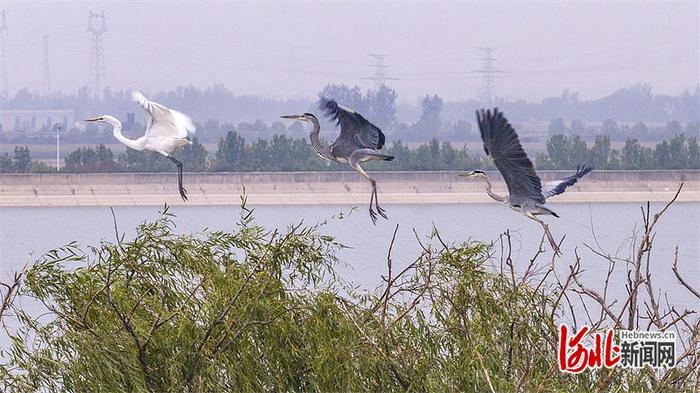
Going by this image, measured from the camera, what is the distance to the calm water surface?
82.1 feet

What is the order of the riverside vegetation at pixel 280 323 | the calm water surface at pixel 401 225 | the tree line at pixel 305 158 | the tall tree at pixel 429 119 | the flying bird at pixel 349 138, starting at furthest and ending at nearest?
the tall tree at pixel 429 119
the tree line at pixel 305 158
the calm water surface at pixel 401 225
the flying bird at pixel 349 138
the riverside vegetation at pixel 280 323

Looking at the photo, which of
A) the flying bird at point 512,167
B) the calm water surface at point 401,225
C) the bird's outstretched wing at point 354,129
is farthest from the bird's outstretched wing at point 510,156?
the calm water surface at point 401,225

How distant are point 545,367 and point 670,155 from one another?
114ft

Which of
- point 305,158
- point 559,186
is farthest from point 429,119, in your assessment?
point 559,186

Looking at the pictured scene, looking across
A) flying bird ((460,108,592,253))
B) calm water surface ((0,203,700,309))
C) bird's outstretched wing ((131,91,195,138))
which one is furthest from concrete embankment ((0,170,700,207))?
flying bird ((460,108,592,253))

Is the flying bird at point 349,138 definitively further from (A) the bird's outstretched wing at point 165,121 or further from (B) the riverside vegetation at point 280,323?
(B) the riverside vegetation at point 280,323

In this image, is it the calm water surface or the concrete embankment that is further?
the concrete embankment

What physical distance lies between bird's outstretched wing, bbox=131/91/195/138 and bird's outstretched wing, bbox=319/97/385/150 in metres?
0.75

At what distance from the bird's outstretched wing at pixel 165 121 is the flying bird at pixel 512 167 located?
1365 millimetres

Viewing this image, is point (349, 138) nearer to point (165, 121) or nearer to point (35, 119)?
point (165, 121)

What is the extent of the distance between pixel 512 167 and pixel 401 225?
24.6m

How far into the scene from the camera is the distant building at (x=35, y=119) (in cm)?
5286

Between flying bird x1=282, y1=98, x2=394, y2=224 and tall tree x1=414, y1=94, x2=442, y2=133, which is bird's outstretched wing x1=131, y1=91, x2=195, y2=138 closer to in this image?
flying bird x1=282, y1=98, x2=394, y2=224

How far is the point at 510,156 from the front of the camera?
6367mm
